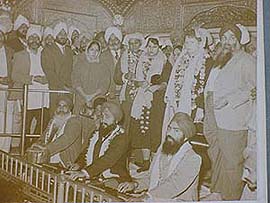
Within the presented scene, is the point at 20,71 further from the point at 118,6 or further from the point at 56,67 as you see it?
the point at 118,6

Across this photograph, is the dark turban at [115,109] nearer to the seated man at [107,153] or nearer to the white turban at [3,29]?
the seated man at [107,153]

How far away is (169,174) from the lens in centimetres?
118

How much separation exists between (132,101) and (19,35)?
32 cm

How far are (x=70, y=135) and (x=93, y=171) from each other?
0.10 metres

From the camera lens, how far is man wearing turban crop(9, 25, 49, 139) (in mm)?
1163

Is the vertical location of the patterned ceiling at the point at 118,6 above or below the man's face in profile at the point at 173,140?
above

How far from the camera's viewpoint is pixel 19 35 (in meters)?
1.18

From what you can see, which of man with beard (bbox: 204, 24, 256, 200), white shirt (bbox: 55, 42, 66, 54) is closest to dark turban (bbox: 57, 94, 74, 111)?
white shirt (bbox: 55, 42, 66, 54)

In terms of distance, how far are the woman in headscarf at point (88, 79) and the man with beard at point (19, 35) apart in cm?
14

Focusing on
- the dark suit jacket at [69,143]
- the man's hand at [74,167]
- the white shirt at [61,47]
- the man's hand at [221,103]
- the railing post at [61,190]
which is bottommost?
the railing post at [61,190]

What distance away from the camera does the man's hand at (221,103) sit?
1.21 m

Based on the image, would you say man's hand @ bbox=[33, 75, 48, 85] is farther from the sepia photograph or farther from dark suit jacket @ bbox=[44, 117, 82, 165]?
dark suit jacket @ bbox=[44, 117, 82, 165]

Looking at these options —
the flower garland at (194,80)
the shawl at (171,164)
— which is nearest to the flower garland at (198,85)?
the flower garland at (194,80)

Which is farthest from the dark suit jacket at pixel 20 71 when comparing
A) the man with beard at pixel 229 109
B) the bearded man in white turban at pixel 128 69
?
the man with beard at pixel 229 109
